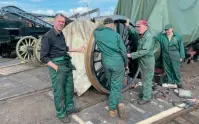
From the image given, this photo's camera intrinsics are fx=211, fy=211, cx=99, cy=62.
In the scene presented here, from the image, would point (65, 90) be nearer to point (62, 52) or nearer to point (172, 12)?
point (62, 52)

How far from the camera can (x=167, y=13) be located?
5.14 metres

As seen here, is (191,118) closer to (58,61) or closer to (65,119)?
(65,119)

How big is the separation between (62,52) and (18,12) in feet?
35.7

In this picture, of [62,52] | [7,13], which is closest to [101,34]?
[62,52]

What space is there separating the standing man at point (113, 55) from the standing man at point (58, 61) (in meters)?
0.59

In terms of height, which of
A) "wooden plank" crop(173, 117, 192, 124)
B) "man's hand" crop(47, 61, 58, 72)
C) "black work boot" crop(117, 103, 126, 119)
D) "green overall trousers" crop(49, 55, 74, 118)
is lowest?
"wooden plank" crop(173, 117, 192, 124)

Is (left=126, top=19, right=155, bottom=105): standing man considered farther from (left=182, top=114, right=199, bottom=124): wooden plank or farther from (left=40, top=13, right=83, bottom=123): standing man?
(left=40, top=13, right=83, bottom=123): standing man

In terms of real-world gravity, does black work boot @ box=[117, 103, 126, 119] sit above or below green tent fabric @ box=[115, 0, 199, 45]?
below

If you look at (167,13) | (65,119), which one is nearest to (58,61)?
→ (65,119)

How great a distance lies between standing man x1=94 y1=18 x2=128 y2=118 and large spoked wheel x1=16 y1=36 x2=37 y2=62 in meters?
5.67

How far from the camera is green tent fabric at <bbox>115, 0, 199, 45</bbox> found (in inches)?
200

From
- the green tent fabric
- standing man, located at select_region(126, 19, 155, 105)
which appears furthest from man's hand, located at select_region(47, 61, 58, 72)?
the green tent fabric

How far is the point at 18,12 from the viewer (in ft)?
42.2

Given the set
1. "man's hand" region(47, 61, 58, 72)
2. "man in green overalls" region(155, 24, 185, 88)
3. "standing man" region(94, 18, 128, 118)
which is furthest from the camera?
"man in green overalls" region(155, 24, 185, 88)
